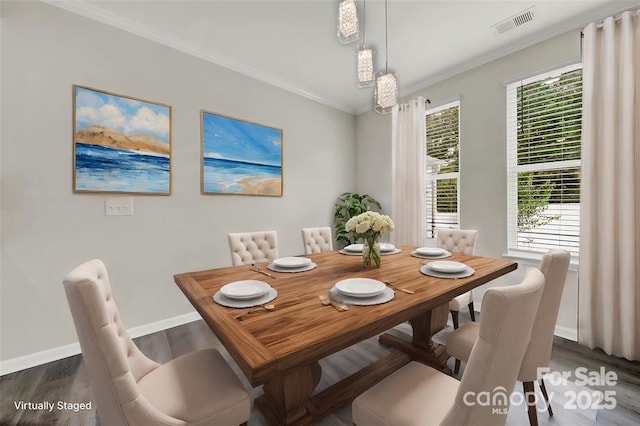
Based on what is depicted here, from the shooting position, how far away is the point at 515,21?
2346 millimetres

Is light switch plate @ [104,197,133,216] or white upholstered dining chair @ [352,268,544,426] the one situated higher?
light switch plate @ [104,197,133,216]

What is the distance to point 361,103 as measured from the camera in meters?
4.17

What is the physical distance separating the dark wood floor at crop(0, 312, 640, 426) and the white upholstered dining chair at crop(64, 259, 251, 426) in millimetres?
611

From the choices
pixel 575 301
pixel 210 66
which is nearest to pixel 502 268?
pixel 575 301

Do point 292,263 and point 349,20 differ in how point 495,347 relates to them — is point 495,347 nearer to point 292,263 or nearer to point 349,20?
point 292,263

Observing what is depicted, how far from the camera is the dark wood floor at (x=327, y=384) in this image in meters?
1.48

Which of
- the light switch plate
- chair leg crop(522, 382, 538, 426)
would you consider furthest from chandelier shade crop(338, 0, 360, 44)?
the light switch plate

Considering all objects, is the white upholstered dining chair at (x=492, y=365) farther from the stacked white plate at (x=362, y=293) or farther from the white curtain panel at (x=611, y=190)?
the white curtain panel at (x=611, y=190)

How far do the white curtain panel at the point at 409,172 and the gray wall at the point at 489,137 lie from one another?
0.34 m

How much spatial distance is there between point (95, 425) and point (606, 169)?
156 inches

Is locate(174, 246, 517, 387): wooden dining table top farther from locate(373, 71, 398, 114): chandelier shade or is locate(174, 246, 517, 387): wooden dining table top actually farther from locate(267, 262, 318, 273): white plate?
locate(373, 71, 398, 114): chandelier shade

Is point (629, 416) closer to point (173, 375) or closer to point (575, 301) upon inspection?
point (575, 301)

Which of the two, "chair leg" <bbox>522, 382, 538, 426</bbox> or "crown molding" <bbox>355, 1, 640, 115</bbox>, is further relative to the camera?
"crown molding" <bbox>355, 1, 640, 115</bbox>

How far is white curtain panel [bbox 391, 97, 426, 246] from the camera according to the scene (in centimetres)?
346
